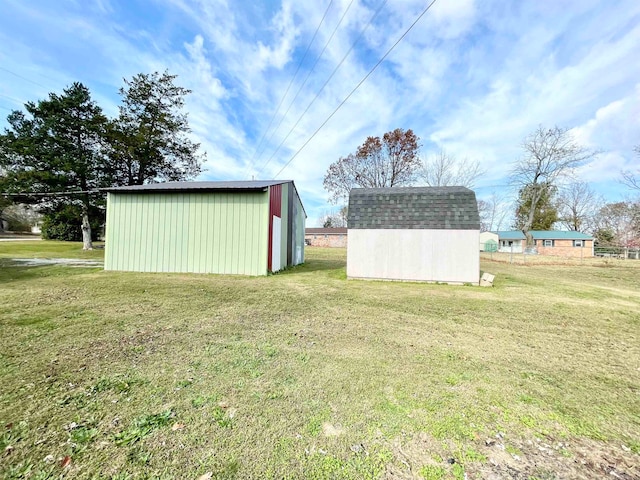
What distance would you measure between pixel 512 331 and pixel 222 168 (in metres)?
21.9

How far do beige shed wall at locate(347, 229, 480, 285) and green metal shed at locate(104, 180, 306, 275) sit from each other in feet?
10.6

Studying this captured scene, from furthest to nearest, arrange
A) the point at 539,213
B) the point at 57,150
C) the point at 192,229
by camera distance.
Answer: the point at 539,213 < the point at 57,150 < the point at 192,229

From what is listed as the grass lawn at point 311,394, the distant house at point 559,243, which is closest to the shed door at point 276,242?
the grass lawn at point 311,394

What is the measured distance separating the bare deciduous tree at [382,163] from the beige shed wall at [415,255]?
1890cm

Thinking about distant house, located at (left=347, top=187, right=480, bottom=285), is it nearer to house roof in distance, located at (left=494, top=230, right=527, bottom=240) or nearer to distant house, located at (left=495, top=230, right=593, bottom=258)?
distant house, located at (left=495, top=230, right=593, bottom=258)

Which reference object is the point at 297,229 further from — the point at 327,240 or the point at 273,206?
the point at 327,240

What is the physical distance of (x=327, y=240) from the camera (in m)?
42.7

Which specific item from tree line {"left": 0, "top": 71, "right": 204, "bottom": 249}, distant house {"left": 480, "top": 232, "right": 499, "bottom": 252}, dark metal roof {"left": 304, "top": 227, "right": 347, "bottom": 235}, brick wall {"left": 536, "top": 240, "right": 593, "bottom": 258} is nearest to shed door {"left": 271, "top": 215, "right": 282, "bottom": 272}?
tree line {"left": 0, "top": 71, "right": 204, "bottom": 249}

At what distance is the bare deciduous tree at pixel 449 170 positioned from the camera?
25.4 metres

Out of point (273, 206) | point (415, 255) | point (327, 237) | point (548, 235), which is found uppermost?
point (548, 235)

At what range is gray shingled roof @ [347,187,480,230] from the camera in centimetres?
836

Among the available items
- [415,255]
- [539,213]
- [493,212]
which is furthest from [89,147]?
[539,213]

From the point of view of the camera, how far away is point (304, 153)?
40.0ft

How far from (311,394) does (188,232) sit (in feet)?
28.0
